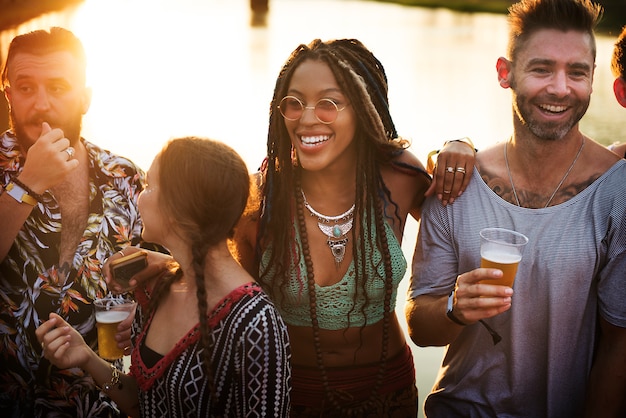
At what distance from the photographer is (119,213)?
3.20 meters

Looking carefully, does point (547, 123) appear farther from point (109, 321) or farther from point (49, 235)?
point (49, 235)

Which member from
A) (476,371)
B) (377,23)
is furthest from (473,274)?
(377,23)

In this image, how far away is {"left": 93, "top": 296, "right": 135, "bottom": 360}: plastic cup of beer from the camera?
2.74 meters

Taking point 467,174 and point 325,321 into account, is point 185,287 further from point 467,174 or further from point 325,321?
point 467,174

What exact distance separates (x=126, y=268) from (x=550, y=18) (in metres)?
1.88

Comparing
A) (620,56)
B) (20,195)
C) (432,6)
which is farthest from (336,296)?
(432,6)

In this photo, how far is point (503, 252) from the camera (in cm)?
241

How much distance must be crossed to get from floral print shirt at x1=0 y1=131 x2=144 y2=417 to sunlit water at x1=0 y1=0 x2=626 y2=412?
7.95 feet

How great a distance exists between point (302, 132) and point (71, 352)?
1.21m

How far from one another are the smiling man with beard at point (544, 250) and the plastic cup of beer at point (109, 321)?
118 cm

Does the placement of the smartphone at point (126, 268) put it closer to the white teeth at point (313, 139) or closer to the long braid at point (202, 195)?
the long braid at point (202, 195)

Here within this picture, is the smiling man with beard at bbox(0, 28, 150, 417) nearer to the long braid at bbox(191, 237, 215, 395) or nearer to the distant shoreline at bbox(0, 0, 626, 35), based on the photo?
the long braid at bbox(191, 237, 215, 395)

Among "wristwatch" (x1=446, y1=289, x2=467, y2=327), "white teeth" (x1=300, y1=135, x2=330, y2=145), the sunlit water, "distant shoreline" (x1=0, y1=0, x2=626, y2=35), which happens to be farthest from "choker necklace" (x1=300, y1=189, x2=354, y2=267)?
"distant shoreline" (x1=0, y1=0, x2=626, y2=35)

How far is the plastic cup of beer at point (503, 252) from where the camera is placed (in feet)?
7.75
